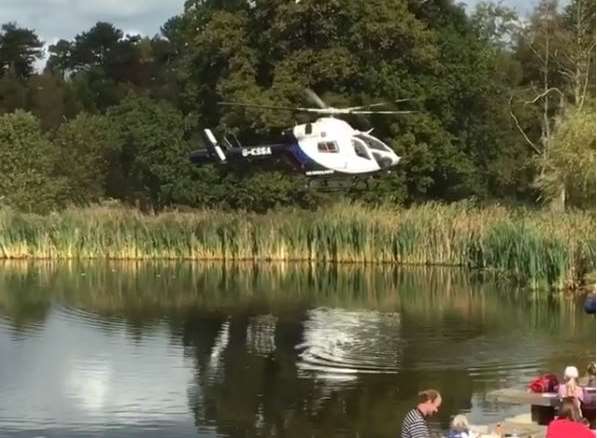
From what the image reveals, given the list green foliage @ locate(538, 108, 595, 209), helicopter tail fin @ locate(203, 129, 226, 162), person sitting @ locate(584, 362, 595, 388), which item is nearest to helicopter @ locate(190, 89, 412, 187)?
helicopter tail fin @ locate(203, 129, 226, 162)

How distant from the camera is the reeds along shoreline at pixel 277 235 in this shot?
28.5m

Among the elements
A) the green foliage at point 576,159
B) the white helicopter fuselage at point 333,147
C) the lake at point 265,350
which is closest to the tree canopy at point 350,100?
the green foliage at point 576,159

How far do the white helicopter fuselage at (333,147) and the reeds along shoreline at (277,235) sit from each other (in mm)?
1519

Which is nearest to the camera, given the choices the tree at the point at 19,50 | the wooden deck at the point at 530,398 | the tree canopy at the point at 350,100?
the wooden deck at the point at 530,398

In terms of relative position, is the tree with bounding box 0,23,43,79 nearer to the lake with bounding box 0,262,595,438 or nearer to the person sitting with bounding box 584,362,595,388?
the lake with bounding box 0,262,595,438

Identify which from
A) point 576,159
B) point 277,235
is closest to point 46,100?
point 277,235

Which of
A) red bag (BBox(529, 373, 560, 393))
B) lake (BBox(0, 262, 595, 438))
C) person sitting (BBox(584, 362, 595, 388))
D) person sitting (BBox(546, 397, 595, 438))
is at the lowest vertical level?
lake (BBox(0, 262, 595, 438))

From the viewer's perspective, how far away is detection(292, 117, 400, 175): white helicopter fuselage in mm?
28453

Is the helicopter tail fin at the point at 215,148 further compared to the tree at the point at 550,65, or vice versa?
the tree at the point at 550,65

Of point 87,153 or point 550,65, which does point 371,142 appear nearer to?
point 87,153

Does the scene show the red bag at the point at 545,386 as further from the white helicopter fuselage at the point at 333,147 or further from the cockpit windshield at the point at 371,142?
the cockpit windshield at the point at 371,142

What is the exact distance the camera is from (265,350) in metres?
17.5

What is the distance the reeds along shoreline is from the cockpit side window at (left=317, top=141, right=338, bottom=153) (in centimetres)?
Answer: 212

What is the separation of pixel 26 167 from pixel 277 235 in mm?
11473
